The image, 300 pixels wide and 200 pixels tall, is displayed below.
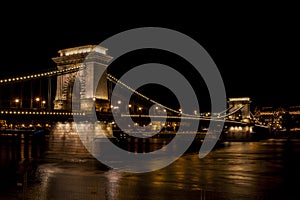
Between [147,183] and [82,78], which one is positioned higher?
[82,78]

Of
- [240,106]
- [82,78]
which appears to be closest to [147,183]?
[82,78]

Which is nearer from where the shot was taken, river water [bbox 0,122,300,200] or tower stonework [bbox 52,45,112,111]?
river water [bbox 0,122,300,200]

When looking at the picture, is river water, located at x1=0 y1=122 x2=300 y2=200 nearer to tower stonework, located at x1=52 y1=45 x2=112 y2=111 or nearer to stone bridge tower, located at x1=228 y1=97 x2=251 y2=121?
tower stonework, located at x1=52 y1=45 x2=112 y2=111

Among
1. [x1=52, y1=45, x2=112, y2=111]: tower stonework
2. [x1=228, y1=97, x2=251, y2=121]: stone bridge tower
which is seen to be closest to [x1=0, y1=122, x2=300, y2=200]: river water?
[x1=52, y1=45, x2=112, y2=111]: tower stonework

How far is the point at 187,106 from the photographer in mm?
108125

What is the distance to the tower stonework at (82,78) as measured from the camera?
166 feet

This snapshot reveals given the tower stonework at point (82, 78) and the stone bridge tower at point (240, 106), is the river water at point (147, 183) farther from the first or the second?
the stone bridge tower at point (240, 106)

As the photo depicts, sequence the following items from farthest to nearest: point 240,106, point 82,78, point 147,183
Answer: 1. point 240,106
2. point 82,78
3. point 147,183

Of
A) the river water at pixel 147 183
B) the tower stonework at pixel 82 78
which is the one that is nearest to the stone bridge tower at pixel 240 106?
the tower stonework at pixel 82 78

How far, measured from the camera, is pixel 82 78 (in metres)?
52.3

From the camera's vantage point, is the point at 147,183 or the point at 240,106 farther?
the point at 240,106

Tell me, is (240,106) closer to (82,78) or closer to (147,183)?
(82,78)

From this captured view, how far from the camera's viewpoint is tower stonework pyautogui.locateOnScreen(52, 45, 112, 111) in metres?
50.7

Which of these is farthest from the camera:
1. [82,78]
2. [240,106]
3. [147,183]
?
[240,106]
